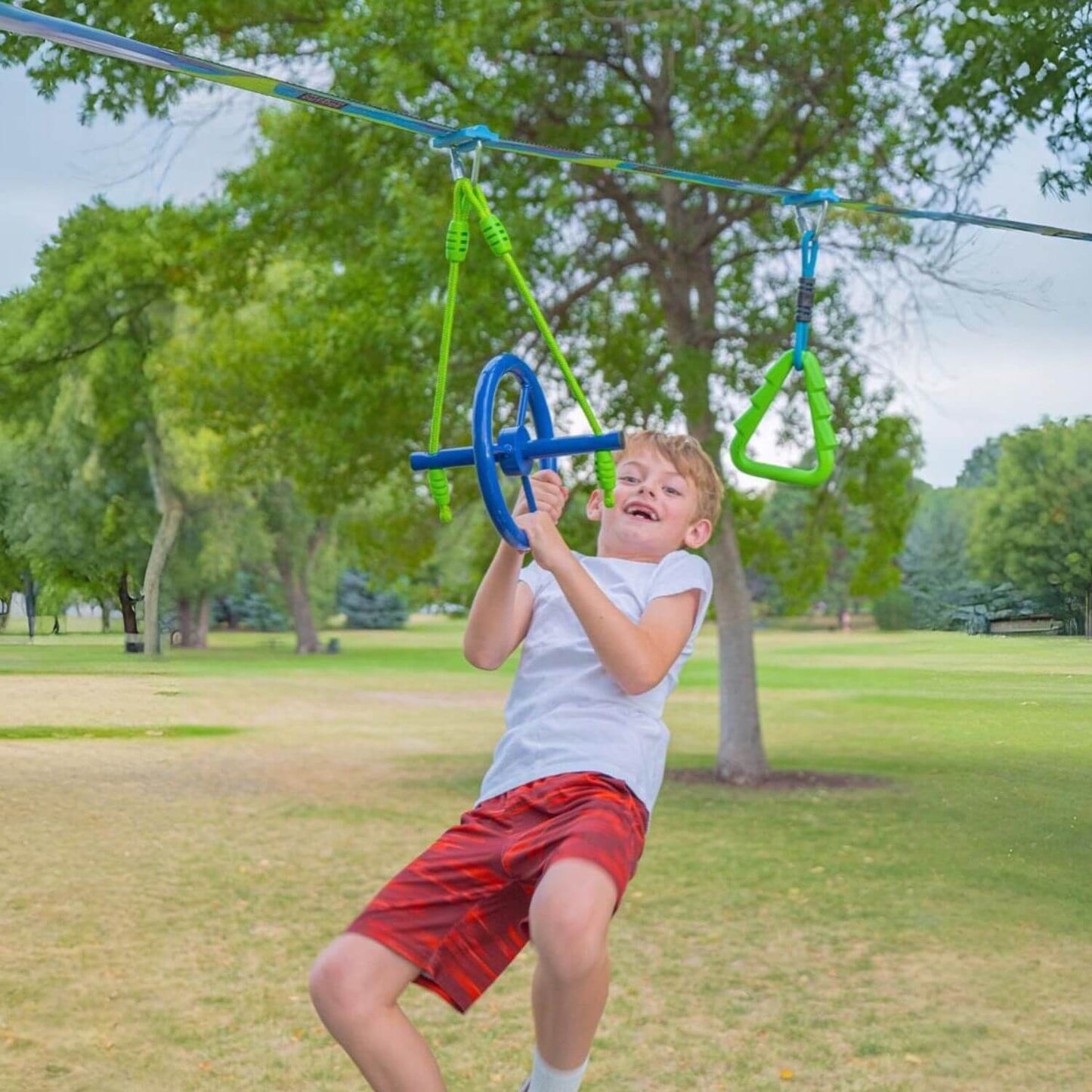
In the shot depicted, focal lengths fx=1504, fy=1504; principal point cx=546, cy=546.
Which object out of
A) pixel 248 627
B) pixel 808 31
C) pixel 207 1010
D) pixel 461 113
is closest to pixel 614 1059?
pixel 207 1010

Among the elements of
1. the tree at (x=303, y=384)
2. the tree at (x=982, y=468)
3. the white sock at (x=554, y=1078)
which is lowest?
the white sock at (x=554, y=1078)

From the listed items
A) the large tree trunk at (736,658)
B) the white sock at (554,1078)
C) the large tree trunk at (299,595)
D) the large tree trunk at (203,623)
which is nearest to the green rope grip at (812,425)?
the white sock at (554,1078)

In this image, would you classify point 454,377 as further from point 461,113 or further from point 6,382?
point 6,382

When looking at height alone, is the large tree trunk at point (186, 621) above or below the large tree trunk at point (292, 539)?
below

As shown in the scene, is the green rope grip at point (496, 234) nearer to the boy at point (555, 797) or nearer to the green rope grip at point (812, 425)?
the boy at point (555, 797)

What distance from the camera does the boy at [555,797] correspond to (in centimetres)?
186

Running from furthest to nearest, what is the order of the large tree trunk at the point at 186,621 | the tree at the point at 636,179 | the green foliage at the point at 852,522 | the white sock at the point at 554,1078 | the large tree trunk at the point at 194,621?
the green foliage at the point at 852,522 → the tree at the point at 636,179 → the large tree trunk at the point at 194,621 → the large tree trunk at the point at 186,621 → the white sock at the point at 554,1078

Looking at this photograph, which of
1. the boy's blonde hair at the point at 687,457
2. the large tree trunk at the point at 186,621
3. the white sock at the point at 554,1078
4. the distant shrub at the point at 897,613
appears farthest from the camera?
the large tree trunk at the point at 186,621

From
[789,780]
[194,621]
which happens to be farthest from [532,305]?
[789,780]

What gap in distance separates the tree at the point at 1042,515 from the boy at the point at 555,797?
1.24 metres

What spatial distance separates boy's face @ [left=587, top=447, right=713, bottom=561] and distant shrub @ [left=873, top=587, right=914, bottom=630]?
4.50ft

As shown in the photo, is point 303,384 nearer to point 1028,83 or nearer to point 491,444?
point 1028,83

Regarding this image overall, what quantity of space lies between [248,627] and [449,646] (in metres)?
12.8

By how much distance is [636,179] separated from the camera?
8.37m
